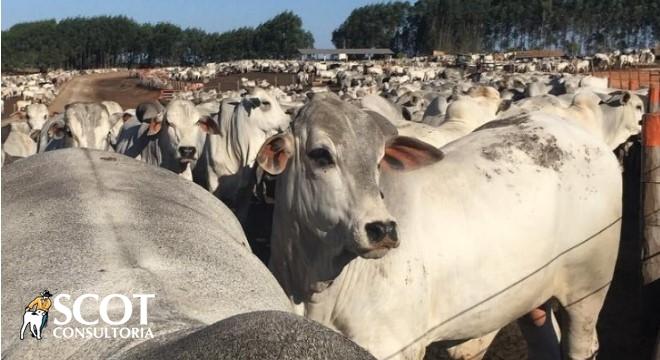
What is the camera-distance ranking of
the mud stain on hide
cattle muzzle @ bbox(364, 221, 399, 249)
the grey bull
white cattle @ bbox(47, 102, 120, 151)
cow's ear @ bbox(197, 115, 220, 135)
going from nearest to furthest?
the grey bull → cattle muzzle @ bbox(364, 221, 399, 249) → the mud stain on hide → cow's ear @ bbox(197, 115, 220, 135) → white cattle @ bbox(47, 102, 120, 151)

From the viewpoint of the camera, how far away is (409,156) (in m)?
4.21

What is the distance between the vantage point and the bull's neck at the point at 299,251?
12.8ft

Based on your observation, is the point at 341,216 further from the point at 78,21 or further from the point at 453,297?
the point at 78,21

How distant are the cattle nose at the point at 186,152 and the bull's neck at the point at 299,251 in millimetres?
3507

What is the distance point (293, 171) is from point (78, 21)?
14715 cm

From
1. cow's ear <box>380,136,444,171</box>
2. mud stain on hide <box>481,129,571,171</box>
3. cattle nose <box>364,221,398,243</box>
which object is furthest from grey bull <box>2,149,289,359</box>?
mud stain on hide <box>481,129,571,171</box>

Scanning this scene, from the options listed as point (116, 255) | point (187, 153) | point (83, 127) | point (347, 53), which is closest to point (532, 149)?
point (116, 255)

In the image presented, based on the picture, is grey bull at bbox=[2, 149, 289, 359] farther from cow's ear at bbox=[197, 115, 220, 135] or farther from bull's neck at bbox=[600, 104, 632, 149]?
bull's neck at bbox=[600, 104, 632, 149]

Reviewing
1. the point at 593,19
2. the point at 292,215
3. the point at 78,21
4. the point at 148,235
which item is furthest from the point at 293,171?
the point at 78,21

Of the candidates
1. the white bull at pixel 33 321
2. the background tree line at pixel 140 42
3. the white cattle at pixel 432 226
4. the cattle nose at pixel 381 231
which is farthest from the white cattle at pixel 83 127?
the background tree line at pixel 140 42

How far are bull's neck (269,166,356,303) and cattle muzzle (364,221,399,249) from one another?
274mm

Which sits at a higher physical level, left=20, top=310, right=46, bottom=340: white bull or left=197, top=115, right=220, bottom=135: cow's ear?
left=20, top=310, right=46, bottom=340: white bull

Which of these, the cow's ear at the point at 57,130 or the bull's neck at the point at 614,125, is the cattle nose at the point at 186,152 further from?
the bull's neck at the point at 614,125

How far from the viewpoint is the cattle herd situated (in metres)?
2.06
